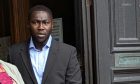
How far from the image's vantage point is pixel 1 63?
318 cm

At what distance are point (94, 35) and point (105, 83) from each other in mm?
494

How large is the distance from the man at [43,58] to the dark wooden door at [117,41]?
0.60 meters

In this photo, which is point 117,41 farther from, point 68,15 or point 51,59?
point 68,15

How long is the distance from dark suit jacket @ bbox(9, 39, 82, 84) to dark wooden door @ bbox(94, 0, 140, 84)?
0.59 m

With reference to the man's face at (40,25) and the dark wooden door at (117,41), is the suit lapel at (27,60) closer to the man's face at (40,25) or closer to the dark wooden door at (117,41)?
the man's face at (40,25)

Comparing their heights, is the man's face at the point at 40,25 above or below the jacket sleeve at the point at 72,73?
above

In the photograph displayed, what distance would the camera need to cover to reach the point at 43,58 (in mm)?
3713

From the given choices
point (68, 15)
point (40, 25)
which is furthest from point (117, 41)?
point (68, 15)

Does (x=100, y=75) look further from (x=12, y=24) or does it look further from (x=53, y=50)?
(x=12, y=24)

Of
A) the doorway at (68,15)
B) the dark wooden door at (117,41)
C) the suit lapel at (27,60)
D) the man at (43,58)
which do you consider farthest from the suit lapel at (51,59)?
the doorway at (68,15)

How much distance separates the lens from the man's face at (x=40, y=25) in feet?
12.0

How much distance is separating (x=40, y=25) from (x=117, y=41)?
38.9 inches

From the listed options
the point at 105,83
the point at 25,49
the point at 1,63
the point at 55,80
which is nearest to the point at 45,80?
the point at 55,80

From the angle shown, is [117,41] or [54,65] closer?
[54,65]
